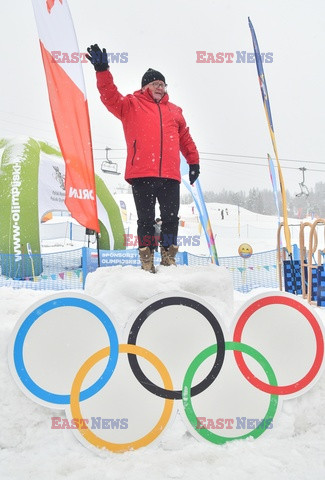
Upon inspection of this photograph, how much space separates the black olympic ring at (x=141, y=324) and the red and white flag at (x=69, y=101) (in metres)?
1.58

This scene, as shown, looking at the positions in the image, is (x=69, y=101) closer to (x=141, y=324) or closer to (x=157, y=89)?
(x=157, y=89)

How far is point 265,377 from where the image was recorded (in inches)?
70.2

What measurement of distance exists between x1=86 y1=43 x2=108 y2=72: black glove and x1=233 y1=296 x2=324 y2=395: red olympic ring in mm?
1793

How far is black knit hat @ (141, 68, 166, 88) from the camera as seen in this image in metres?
2.77

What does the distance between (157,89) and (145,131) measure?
15.9 inches

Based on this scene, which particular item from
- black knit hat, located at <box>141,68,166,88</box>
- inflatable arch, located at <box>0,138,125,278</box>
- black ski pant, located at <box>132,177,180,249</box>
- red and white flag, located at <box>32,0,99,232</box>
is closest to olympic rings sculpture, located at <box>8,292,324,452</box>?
black ski pant, located at <box>132,177,180,249</box>

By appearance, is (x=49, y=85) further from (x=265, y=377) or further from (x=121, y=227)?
(x=121, y=227)

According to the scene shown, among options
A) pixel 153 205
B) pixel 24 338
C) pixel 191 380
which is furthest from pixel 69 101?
pixel 191 380

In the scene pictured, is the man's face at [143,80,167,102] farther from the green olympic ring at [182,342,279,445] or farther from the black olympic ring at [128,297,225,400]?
the green olympic ring at [182,342,279,445]

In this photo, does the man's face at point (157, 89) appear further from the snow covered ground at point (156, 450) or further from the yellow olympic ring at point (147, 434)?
the yellow olympic ring at point (147, 434)

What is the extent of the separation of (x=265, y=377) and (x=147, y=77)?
7.15ft

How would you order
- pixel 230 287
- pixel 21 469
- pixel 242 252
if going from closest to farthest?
pixel 21 469 < pixel 230 287 < pixel 242 252

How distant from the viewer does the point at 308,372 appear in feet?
5.89

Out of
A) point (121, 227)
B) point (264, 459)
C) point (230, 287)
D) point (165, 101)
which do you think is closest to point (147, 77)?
point (165, 101)
